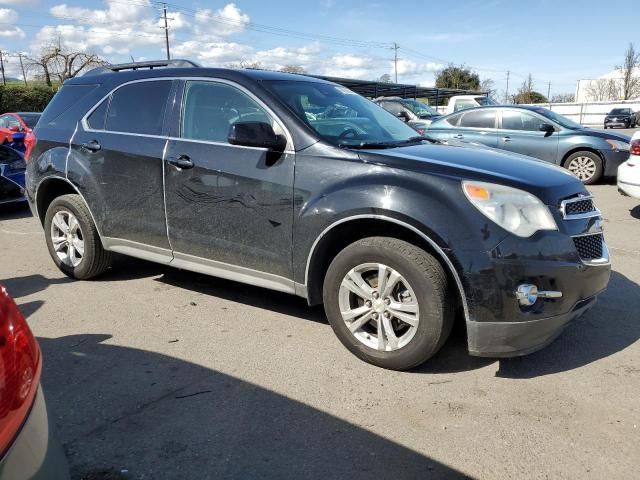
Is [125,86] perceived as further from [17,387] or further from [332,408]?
[17,387]

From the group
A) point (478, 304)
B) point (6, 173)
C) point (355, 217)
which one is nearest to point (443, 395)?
point (478, 304)

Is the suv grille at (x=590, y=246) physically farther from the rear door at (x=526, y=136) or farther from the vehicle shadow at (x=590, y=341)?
the rear door at (x=526, y=136)

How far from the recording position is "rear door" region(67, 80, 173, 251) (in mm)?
4262

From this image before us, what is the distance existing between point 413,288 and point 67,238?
3.52 meters

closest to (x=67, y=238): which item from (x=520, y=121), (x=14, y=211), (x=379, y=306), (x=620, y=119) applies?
(x=379, y=306)

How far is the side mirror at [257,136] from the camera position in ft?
11.5

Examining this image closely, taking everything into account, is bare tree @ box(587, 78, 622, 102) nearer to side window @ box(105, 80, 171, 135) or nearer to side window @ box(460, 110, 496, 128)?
side window @ box(460, 110, 496, 128)

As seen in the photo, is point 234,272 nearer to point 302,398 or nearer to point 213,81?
point 302,398

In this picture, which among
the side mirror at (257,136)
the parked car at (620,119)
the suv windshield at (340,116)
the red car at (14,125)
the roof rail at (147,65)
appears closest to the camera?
the side mirror at (257,136)

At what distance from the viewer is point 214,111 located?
4055 millimetres

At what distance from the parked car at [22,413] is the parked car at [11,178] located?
794cm

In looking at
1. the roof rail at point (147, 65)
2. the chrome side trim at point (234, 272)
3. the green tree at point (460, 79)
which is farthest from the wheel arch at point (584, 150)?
the green tree at point (460, 79)

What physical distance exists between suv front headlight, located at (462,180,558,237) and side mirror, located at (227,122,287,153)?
4.17ft

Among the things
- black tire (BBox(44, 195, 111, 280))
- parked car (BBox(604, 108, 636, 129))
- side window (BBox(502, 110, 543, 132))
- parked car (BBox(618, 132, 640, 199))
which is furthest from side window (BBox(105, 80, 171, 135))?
parked car (BBox(604, 108, 636, 129))
